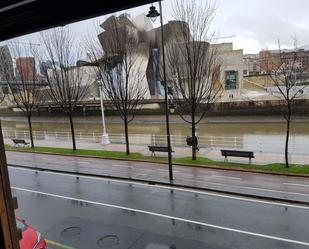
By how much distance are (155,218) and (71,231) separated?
2.49 m

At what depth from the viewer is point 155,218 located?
9352 millimetres

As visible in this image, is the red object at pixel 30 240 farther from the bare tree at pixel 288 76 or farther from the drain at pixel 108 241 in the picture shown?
the bare tree at pixel 288 76

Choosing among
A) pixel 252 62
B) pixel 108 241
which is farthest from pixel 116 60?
pixel 252 62

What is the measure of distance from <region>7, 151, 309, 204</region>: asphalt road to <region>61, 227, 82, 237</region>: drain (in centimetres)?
549

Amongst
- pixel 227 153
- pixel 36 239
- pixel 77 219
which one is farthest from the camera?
pixel 227 153

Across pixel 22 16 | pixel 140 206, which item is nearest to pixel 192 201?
pixel 140 206

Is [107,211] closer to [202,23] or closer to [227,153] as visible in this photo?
[227,153]

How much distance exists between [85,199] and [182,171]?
5.63 m

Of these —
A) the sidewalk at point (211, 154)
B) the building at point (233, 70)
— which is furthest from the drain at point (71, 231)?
the building at point (233, 70)

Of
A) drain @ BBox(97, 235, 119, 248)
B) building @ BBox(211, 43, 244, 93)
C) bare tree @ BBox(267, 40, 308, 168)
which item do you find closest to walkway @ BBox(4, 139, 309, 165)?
bare tree @ BBox(267, 40, 308, 168)

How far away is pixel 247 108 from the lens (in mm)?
49000

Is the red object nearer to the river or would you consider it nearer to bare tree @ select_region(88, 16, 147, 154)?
bare tree @ select_region(88, 16, 147, 154)

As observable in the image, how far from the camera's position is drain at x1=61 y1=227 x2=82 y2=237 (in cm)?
839

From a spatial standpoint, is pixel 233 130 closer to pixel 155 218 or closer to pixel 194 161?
pixel 194 161
